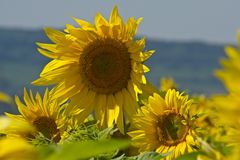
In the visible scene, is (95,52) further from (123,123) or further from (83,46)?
(123,123)

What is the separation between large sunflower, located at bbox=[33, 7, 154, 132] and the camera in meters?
3.98

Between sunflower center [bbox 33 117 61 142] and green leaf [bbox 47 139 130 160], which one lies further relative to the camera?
sunflower center [bbox 33 117 61 142]

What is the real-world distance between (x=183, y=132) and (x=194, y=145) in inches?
6.6

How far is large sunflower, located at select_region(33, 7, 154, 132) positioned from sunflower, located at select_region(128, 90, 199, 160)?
0.42ft

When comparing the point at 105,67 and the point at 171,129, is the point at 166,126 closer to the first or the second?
the point at 171,129

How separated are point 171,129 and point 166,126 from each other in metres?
0.03

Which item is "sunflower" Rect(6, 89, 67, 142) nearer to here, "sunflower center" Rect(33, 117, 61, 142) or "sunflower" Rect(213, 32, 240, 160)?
"sunflower center" Rect(33, 117, 61, 142)

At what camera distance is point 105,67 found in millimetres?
4340

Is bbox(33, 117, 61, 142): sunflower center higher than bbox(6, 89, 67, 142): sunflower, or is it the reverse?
bbox(6, 89, 67, 142): sunflower

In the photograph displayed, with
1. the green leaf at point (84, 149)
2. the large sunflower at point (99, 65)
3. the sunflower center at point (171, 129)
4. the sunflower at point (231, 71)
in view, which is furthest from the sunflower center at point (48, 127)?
the sunflower at point (231, 71)

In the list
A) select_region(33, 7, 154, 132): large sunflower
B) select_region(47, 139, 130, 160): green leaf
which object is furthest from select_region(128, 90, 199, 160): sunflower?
select_region(47, 139, 130, 160): green leaf

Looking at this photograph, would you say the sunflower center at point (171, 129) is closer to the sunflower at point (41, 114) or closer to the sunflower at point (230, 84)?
the sunflower at point (41, 114)

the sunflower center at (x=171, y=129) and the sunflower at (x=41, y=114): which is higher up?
the sunflower at (x=41, y=114)

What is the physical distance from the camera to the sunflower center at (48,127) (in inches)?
133
